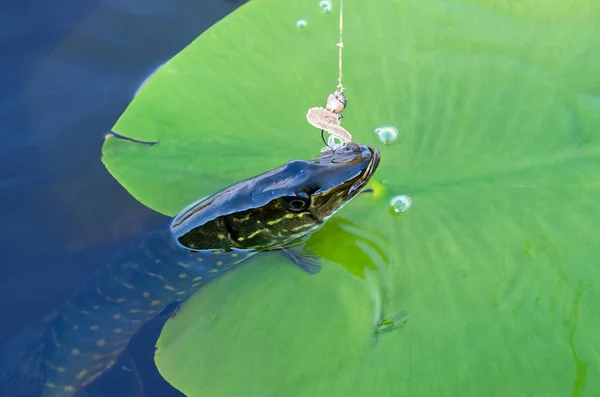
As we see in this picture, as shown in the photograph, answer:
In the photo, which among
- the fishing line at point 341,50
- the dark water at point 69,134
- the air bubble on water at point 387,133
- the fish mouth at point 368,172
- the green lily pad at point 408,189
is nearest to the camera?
the green lily pad at point 408,189

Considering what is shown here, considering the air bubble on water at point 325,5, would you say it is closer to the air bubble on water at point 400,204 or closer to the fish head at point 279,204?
the fish head at point 279,204

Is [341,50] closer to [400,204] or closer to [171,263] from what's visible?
[400,204]

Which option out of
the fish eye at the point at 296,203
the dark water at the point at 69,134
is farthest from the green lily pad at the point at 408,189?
the dark water at the point at 69,134

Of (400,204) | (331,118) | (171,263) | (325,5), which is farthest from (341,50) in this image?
(171,263)

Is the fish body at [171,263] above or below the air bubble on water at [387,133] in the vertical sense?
below

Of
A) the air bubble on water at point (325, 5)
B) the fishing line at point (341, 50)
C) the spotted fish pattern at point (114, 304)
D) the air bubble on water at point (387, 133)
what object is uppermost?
the air bubble on water at point (325, 5)

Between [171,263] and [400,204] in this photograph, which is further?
[171,263]

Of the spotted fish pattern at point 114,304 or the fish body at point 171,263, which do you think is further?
the spotted fish pattern at point 114,304

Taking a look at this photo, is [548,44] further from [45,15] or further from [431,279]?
[45,15]
